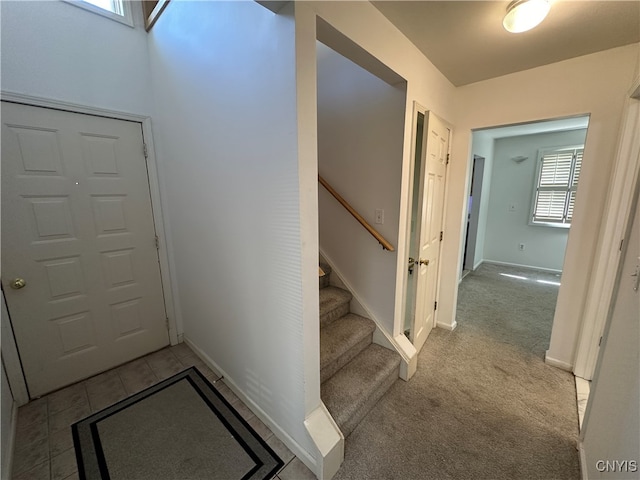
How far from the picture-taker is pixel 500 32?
4.97 feet

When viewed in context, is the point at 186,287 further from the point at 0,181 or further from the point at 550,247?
the point at 550,247

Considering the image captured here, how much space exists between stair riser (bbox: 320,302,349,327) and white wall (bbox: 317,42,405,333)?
173 mm

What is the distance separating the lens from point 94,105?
6.12 feet

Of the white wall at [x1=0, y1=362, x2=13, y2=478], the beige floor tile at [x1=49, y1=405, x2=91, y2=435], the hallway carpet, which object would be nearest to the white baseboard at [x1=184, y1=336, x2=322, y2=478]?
the hallway carpet

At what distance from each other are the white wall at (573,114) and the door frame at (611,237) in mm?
81

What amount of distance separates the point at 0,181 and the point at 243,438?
219 centimetres

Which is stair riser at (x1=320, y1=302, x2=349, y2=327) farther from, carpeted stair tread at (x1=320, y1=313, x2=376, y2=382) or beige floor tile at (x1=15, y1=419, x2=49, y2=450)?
beige floor tile at (x1=15, y1=419, x2=49, y2=450)

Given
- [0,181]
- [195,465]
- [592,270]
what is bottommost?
[195,465]

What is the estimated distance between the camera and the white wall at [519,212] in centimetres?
434

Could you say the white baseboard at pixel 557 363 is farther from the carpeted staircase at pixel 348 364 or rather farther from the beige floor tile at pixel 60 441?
the beige floor tile at pixel 60 441

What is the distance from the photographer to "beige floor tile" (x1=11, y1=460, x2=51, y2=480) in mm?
1315

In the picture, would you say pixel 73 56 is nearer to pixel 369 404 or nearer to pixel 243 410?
pixel 243 410

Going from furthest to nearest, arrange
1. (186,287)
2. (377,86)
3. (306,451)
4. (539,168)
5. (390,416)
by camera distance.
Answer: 1. (539,168)
2. (186,287)
3. (377,86)
4. (390,416)
5. (306,451)

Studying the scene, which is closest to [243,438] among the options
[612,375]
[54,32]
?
[612,375]
